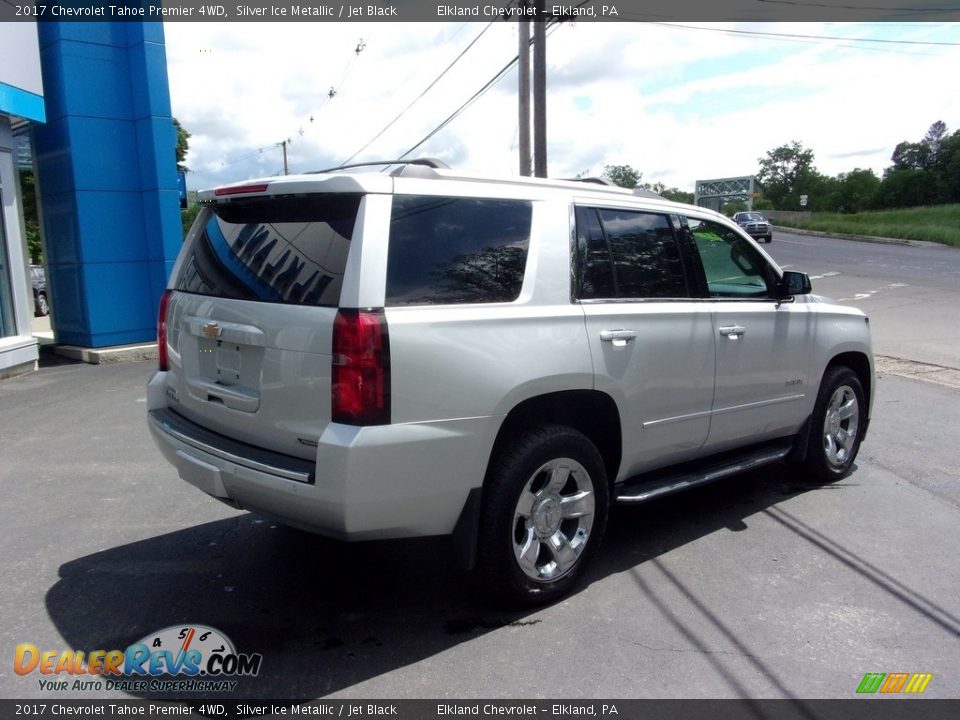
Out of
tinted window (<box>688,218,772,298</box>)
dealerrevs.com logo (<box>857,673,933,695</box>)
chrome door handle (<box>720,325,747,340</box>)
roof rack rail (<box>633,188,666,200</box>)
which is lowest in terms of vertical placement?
dealerrevs.com logo (<box>857,673,933,695</box>)

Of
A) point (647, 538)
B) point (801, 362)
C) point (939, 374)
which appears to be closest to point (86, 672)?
point (647, 538)

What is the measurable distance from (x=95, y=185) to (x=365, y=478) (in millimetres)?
10710

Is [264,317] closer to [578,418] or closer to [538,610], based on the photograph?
[578,418]

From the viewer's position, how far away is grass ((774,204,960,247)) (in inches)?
1759

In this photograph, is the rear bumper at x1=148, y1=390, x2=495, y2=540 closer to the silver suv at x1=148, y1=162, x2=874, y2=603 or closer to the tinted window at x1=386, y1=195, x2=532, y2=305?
the silver suv at x1=148, y1=162, x2=874, y2=603

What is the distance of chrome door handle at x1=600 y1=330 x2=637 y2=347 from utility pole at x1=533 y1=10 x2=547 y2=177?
455 inches

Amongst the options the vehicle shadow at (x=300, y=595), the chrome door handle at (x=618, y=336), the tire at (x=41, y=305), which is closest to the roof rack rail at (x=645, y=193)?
the chrome door handle at (x=618, y=336)

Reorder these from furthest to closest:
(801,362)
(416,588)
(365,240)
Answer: (801,362)
(416,588)
(365,240)

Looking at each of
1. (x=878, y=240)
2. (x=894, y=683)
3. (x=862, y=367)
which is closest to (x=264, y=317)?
(x=894, y=683)

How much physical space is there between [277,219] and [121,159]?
389 inches

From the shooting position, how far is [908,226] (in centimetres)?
4991

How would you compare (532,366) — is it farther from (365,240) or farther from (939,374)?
(939,374)

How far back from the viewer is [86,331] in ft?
39.4

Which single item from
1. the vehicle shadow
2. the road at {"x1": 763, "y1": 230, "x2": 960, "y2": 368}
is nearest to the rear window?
the vehicle shadow
